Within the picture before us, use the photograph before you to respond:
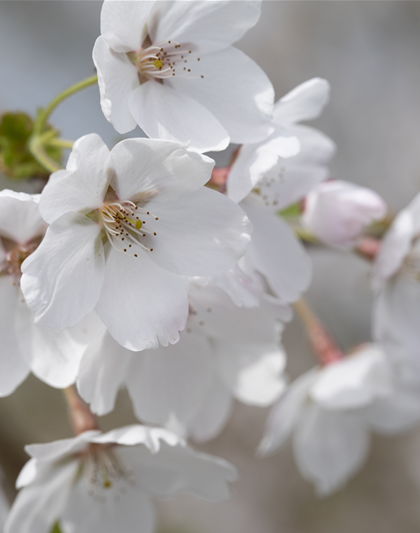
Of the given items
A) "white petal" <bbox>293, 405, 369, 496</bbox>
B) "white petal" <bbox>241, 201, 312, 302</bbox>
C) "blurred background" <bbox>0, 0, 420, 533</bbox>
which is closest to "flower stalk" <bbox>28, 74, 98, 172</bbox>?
"white petal" <bbox>241, 201, 312, 302</bbox>

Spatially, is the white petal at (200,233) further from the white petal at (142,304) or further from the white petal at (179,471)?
the white petal at (179,471)

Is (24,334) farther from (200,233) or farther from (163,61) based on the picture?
(163,61)

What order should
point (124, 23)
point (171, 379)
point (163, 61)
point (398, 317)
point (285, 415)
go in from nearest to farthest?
1. point (124, 23)
2. point (163, 61)
3. point (171, 379)
4. point (398, 317)
5. point (285, 415)

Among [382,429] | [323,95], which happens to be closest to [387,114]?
[382,429]

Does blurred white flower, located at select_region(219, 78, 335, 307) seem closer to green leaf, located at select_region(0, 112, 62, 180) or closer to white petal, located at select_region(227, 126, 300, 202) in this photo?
white petal, located at select_region(227, 126, 300, 202)

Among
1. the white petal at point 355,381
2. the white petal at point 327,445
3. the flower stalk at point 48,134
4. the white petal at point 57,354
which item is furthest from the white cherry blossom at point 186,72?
the white petal at point 327,445

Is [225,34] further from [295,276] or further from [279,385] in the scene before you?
[279,385]

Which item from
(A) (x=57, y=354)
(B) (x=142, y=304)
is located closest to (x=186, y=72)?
(B) (x=142, y=304)
